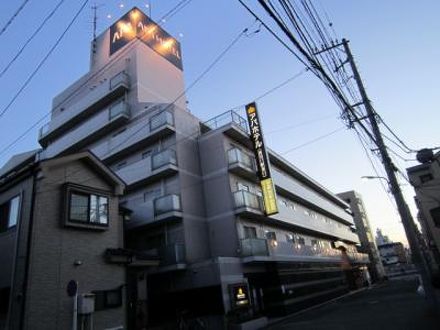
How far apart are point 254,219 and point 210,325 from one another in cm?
775

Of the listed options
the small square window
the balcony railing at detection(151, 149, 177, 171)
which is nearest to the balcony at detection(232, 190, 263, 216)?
the balcony railing at detection(151, 149, 177, 171)

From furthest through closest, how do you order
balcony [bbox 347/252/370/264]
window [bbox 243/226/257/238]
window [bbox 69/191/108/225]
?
1. balcony [bbox 347/252/370/264]
2. window [bbox 243/226/257/238]
3. window [bbox 69/191/108/225]

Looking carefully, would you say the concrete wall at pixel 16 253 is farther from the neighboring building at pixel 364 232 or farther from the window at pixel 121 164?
the neighboring building at pixel 364 232

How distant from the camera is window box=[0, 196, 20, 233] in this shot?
14233mm

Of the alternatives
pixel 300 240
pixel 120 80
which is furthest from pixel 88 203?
pixel 300 240

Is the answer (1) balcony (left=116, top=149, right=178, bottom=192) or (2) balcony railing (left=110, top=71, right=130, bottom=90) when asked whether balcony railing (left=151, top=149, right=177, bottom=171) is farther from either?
(2) balcony railing (left=110, top=71, right=130, bottom=90)

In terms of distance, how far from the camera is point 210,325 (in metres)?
17.5

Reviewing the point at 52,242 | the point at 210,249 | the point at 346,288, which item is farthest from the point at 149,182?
the point at 346,288

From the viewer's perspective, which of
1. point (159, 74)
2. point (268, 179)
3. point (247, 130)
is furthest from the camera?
point (159, 74)

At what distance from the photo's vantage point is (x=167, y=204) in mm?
20234

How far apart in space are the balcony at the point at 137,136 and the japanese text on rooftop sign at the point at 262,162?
5359 mm

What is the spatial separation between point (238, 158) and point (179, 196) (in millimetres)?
4586

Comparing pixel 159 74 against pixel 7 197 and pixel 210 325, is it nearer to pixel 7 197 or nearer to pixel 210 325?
pixel 7 197

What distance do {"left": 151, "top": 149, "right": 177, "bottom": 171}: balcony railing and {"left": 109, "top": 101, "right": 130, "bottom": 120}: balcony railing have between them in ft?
18.9
